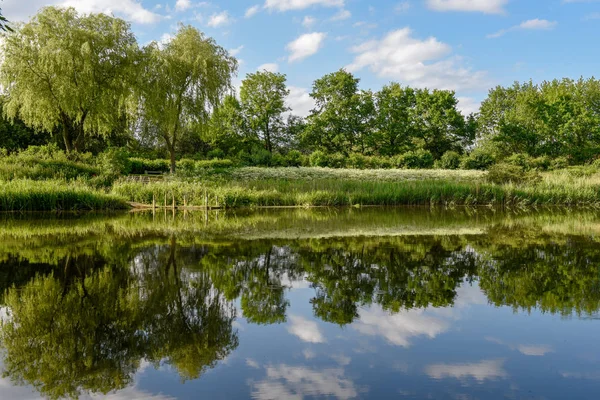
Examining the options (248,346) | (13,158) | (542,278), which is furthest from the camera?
(13,158)

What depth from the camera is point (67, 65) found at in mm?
22984

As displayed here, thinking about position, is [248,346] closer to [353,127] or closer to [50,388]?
[50,388]

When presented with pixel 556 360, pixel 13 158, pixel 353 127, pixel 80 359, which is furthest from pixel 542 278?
pixel 353 127

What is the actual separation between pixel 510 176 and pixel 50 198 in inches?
906

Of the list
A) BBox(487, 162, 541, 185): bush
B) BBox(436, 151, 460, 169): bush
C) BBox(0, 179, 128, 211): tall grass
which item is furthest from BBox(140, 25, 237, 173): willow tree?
BBox(436, 151, 460, 169): bush

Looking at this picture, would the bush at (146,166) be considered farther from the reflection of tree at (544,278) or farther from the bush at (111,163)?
the reflection of tree at (544,278)

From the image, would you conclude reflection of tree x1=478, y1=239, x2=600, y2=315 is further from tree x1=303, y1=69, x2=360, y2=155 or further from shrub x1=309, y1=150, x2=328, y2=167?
tree x1=303, y1=69, x2=360, y2=155

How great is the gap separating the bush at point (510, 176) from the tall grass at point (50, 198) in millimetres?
19984

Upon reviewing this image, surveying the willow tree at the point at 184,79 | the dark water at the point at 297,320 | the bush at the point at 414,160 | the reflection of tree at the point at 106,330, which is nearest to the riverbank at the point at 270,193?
the willow tree at the point at 184,79

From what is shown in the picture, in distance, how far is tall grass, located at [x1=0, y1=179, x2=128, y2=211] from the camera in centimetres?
1588

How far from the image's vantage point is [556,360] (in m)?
3.84

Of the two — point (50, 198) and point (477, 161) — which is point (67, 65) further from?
point (477, 161)

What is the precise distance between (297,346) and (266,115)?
143ft

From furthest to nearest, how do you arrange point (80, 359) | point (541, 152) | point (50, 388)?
point (541, 152), point (80, 359), point (50, 388)
